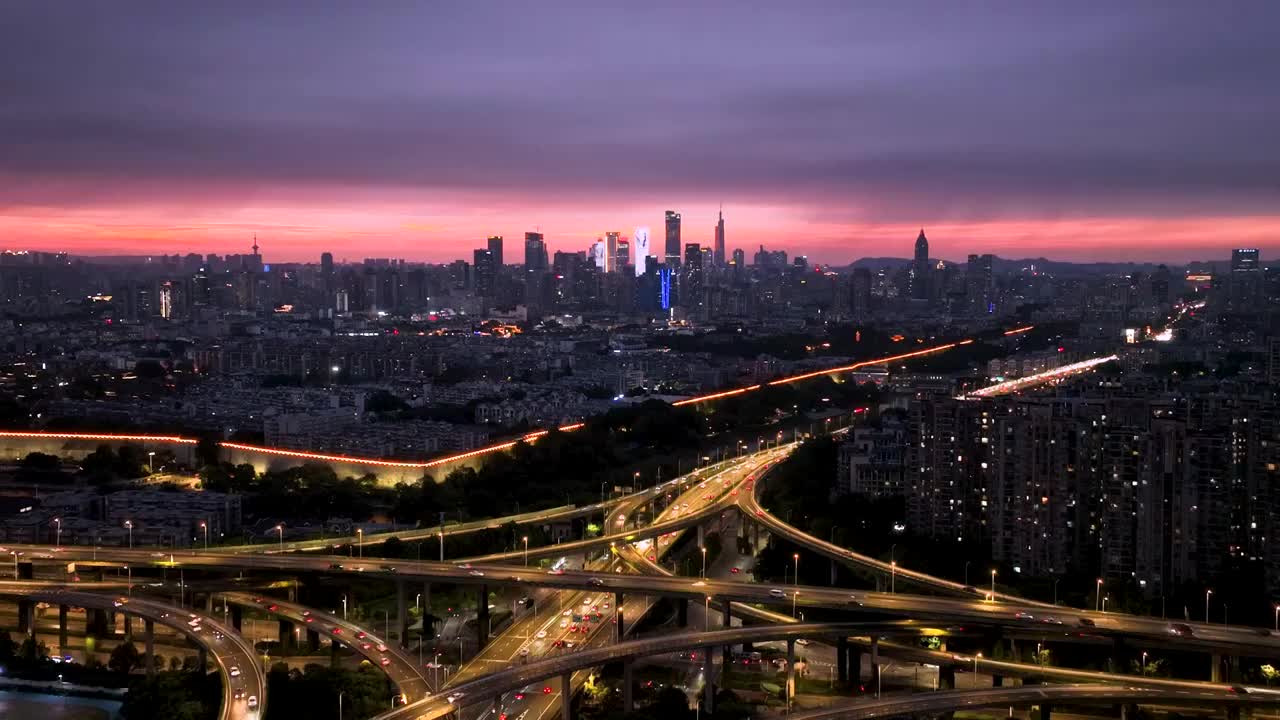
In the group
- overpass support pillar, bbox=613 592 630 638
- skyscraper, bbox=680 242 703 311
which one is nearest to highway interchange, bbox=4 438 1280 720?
overpass support pillar, bbox=613 592 630 638

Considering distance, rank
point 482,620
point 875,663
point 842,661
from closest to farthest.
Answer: point 875,663, point 842,661, point 482,620

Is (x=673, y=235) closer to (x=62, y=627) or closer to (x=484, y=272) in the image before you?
(x=484, y=272)

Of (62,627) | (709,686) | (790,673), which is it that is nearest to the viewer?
(709,686)

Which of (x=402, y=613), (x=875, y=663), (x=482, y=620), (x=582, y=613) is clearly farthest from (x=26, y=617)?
(x=875, y=663)

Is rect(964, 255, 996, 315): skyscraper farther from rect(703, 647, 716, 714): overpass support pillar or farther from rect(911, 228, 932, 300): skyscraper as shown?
rect(703, 647, 716, 714): overpass support pillar

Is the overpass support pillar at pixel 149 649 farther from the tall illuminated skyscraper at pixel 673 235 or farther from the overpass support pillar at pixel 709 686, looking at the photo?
the tall illuminated skyscraper at pixel 673 235

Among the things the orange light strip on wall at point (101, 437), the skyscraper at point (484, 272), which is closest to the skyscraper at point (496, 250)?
the skyscraper at point (484, 272)
